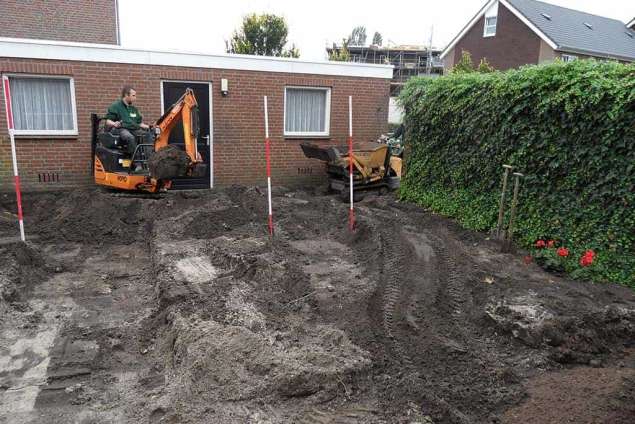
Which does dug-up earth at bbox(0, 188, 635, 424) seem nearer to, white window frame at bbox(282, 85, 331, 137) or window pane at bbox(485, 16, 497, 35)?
white window frame at bbox(282, 85, 331, 137)

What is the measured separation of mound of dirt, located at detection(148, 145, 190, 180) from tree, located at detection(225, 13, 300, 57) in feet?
74.0

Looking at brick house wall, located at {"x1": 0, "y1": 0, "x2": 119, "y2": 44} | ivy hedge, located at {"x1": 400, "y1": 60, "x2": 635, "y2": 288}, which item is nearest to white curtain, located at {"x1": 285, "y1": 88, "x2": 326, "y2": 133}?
ivy hedge, located at {"x1": 400, "y1": 60, "x2": 635, "y2": 288}

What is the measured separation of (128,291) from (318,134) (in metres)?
7.87

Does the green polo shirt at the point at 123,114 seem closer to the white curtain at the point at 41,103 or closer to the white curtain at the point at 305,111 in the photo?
the white curtain at the point at 41,103

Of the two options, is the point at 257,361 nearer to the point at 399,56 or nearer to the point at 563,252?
the point at 563,252

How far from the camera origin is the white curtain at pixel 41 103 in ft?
33.0

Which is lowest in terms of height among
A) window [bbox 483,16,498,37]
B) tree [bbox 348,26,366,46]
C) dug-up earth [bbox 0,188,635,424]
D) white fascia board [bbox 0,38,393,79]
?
dug-up earth [bbox 0,188,635,424]

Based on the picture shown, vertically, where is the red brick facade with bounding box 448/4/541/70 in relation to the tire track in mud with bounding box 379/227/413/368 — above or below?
above

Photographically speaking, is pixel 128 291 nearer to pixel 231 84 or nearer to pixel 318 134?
pixel 231 84

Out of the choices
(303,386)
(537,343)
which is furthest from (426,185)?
(303,386)

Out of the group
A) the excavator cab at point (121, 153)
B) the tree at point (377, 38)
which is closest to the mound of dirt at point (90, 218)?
the excavator cab at point (121, 153)

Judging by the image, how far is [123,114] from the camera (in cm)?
896

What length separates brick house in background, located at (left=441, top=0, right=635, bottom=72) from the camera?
25434mm

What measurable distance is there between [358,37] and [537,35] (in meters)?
41.4
